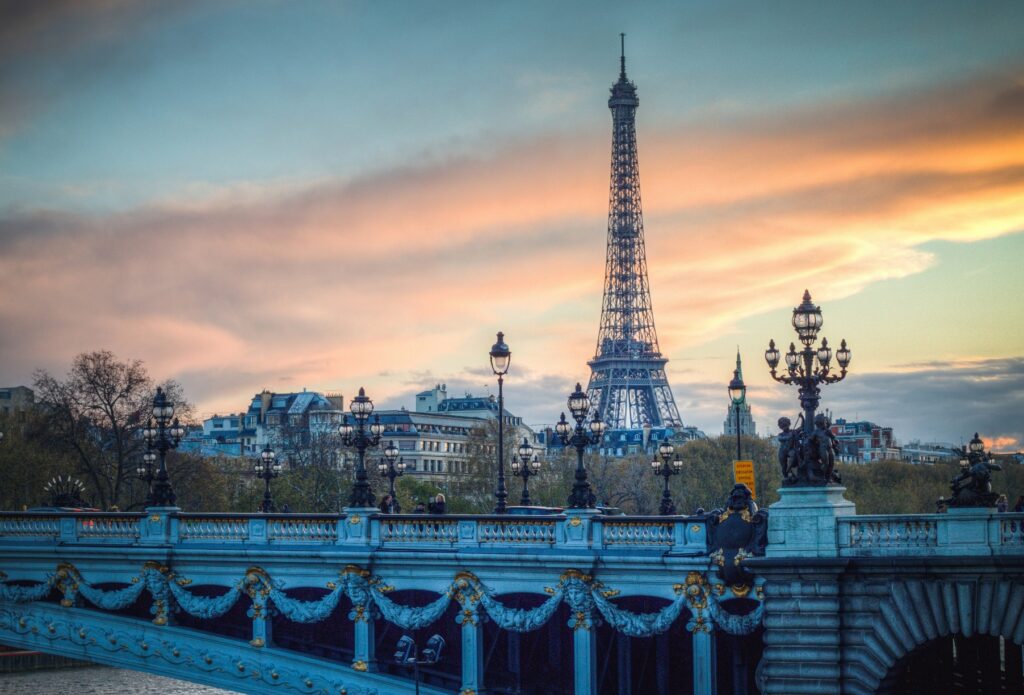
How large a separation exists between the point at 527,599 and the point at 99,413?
176 ft

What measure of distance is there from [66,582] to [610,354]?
14403cm

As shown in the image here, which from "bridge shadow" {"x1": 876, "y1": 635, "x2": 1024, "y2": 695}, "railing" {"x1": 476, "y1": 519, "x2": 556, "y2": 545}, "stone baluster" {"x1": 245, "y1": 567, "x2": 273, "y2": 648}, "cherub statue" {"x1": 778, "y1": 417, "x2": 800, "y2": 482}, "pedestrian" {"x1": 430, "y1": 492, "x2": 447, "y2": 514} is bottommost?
"bridge shadow" {"x1": 876, "y1": 635, "x2": 1024, "y2": 695}

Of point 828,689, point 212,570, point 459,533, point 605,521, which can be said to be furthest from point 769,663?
point 212,570

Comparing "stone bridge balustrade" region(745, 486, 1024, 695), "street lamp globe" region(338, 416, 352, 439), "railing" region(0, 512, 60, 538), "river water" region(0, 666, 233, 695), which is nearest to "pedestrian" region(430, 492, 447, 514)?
"street lamp globe" region(338, 416, 352, 439)

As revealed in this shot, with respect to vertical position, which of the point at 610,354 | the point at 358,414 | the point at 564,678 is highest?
the point at 610,354

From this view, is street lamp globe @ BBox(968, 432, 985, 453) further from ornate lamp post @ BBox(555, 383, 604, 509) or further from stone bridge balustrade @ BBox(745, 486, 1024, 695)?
stone bridge balustrade @ BBox(745, 486, 1024, 695)

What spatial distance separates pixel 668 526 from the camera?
38.3 m

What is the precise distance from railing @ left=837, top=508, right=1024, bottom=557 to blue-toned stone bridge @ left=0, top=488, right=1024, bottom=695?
0.14ft

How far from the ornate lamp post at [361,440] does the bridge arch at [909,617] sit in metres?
14.4

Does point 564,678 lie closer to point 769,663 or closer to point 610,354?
point 769,663

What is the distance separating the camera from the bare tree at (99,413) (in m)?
91.9

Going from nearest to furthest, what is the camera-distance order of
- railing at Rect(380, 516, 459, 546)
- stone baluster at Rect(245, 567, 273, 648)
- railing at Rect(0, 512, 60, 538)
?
railing at Rect(380, 516, 459, 546), stone baluster at Rect(245, 567, 273, 648), railing at Rect(0, 512, 60, 538)

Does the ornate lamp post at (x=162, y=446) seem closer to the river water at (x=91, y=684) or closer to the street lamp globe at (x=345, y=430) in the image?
the street lamp globe at (x=345, y=430)

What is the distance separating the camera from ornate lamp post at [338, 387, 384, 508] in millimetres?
43375
